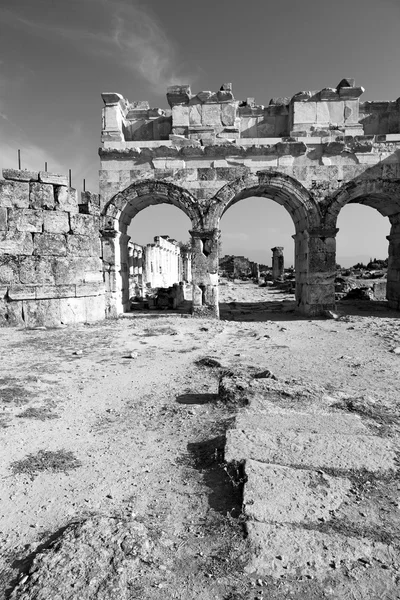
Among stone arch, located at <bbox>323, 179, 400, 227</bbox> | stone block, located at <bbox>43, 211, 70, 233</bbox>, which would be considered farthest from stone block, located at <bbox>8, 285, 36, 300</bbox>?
stone arch, located at <bbox>323, 179, 400, 227</bbox>

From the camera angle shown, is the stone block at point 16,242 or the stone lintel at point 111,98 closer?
the stone block at point 16,242

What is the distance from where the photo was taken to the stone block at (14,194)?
8367 mm

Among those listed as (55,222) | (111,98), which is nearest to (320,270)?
(55,222)

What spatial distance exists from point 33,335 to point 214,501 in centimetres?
641

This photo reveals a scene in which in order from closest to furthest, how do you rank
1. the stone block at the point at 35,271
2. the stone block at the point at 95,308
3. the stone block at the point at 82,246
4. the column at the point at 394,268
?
the stone block at the point at 35,271, the stone block at the point at 82,246, the stone block at the point at 95,308, the column at the point at 394,268

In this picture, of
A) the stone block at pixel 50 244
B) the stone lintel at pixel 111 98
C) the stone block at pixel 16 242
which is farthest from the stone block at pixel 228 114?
the stone block at pixel 16 242

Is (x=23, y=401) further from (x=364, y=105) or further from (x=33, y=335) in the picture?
(x=364, y=105)

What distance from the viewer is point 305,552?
180cm

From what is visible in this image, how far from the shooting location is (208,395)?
4.10 metres

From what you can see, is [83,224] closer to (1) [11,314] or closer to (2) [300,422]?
(1) [11,314]

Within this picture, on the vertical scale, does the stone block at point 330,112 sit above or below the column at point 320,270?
above

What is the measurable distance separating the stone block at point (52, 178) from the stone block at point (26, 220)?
0.82 metres

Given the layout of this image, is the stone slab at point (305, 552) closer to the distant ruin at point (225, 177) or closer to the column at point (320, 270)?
the distant ruin at point (225, 177)

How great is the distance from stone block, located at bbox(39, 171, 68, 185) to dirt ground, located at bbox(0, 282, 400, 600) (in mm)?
4409
